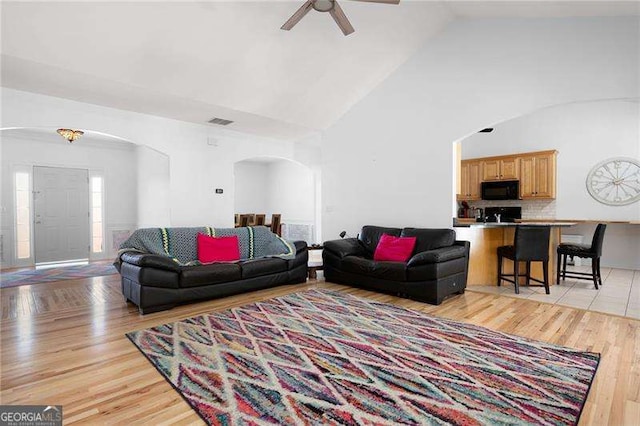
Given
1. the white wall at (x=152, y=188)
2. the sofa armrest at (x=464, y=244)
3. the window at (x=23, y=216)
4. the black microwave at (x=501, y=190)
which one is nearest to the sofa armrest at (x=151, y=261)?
the white wall at (x=152, y=188)

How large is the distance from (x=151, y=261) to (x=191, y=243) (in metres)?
1.11

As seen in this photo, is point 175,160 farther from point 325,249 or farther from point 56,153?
point 56,153

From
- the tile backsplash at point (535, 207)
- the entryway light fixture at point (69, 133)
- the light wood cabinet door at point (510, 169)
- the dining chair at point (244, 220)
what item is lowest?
the dining chair at point (244, 220)

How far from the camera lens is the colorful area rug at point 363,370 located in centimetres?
188

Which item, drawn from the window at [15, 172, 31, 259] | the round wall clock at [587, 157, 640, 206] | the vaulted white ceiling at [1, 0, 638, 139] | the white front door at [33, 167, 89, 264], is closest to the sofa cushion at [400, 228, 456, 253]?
the vaulted white ceiling at [1, 0, 638, 139]

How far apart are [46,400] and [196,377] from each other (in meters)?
0.85

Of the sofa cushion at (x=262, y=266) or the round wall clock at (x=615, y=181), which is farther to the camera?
the round wall clock at (x=615, y=181)

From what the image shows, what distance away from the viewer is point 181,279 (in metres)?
3.77

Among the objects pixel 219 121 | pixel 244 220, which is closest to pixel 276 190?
pixel 244 220

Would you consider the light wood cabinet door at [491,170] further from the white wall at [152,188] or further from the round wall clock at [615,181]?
Answer: the white wall at [152,188]

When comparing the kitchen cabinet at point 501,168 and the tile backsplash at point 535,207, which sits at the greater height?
the kitchen cabinet at point 501,168

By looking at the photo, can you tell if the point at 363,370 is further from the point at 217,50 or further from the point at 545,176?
the point at 545,176

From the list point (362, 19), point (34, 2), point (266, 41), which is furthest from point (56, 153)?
point (362, 19)

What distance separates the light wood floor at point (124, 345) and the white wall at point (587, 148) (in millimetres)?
3859
